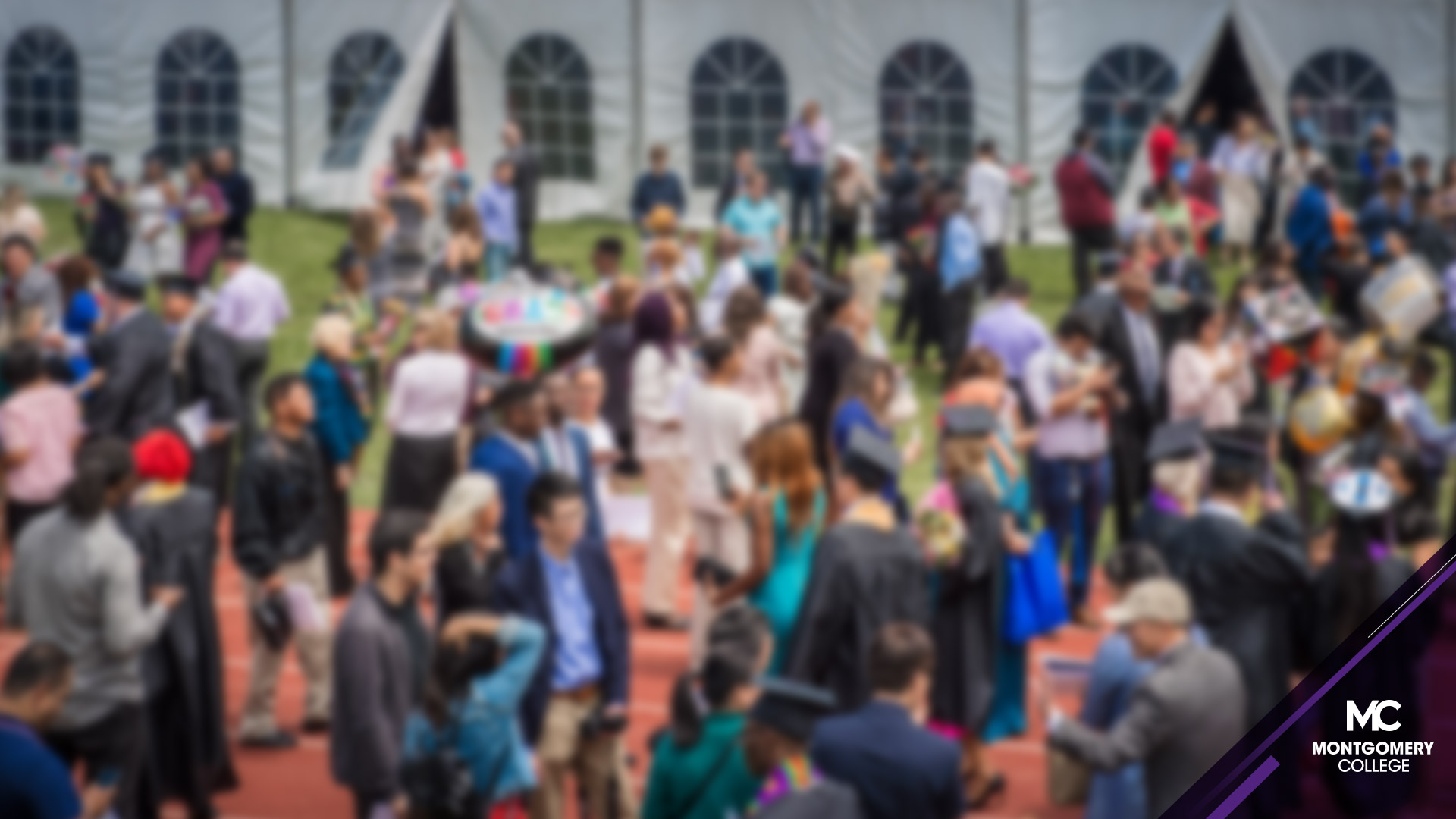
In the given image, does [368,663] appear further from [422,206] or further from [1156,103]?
[1156,103]

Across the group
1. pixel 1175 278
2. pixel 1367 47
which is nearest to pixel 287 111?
pixel 1367 47

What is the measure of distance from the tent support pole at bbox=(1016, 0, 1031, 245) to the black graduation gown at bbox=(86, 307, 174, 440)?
1465 centimetres

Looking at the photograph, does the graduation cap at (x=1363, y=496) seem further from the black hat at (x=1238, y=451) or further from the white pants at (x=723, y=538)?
the white pants at (x=723, y=538)

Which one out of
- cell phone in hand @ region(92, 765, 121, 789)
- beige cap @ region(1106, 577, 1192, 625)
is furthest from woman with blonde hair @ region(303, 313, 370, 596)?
beige cap @ region(1106, 577, 1192, 625)

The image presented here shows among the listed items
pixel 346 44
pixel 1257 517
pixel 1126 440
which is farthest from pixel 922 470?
pixel 346 44

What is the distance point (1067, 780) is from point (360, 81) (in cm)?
1969

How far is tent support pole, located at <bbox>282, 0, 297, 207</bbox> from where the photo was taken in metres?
24.2

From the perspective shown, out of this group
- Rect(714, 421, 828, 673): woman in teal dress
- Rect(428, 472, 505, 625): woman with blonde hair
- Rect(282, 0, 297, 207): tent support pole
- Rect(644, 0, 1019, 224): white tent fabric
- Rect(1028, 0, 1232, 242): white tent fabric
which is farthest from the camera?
Rect(282, 0, 297, 207): tent support pole

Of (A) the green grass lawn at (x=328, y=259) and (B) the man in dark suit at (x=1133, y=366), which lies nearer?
(B) the man in dark suit at (x=1133, y=366)

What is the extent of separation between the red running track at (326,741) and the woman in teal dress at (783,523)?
2.51 feet

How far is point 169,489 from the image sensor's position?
7195mm

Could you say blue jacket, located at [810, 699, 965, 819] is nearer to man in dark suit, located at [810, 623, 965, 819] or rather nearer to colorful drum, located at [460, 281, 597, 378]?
man in dark suit, located at [810, 623, 965, 819]

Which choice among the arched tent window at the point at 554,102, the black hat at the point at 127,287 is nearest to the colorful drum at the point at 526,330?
the black hat at the point at 127,287

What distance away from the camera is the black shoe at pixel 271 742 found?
28.8ft
